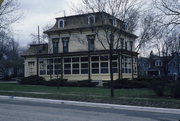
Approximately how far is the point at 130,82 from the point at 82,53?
9841 mm

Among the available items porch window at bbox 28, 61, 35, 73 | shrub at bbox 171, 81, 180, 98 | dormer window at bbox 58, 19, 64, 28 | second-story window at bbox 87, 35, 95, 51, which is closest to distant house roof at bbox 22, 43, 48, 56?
porch window at bbox 28, 61, 35, 73

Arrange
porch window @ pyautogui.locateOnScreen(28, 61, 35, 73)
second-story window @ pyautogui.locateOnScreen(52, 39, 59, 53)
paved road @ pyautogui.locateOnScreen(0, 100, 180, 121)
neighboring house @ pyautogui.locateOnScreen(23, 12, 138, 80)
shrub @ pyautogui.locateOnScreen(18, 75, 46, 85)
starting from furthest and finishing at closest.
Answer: porch window @ pyautogui.locateOnScreen(28, 61, 35, 73)
second-story window @ pyautogui.locateOnScreen(52, 39, 59, 53)
shrub @ pyautogui.locateOnScreen(18, 75, 46, 85)
neighboring house @ pyautogui.locateOnScreen(23, 12, 138, 80)
paved road @ pyautogui.locateOnScreen(0, 100, 180, 121)

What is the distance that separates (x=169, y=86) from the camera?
66.4 ft

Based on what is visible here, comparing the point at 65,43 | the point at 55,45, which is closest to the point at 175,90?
the point at 65,43

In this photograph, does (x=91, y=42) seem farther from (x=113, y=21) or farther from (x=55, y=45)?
(x=113, y=21)

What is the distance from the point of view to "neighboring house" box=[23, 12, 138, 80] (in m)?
38.6

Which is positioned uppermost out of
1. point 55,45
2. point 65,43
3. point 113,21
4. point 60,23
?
point 60,23

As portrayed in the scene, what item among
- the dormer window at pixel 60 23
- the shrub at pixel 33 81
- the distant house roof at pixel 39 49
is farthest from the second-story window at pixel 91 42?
A: the distant house roof at pixel 39 49

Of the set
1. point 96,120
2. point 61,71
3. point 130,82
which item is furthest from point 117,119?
point 61,71

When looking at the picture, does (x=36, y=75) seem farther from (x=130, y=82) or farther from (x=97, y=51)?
(x=130, y=82)

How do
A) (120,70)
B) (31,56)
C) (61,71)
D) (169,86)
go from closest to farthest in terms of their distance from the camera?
(169,86) < (120,70) < (61,71) < (31,56)

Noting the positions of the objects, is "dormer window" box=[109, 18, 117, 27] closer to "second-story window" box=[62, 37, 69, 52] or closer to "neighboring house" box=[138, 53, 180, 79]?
"second-story window" box=[62, 37, 69, 52]

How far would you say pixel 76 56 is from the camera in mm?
40812

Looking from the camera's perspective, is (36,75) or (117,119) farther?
(36,75)
